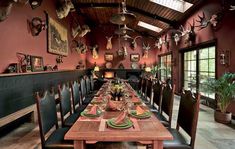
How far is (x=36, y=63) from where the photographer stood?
4566 millimetres

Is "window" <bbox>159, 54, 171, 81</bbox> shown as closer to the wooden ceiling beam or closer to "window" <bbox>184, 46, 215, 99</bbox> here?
"window" <bbox>184, 46, 215, 99</bbox>

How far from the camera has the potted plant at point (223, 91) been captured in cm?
388

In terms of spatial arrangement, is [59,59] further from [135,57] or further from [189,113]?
[135,57]

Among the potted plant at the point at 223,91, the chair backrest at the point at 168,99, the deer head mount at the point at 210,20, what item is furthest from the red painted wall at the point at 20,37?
the deer head mount at the point at 210,20

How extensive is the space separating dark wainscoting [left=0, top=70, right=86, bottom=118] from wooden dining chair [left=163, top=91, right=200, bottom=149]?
8.35 ft

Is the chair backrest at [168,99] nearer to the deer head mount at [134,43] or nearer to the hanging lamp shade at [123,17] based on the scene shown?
the hanging lamp shade at [123,17]

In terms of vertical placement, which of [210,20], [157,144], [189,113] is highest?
[210,20]

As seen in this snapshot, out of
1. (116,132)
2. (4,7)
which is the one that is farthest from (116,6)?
(116,132)

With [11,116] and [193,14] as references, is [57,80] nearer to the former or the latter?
[11,116]

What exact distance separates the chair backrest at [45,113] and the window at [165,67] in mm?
7928

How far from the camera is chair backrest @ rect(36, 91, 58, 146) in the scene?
1.86 metres

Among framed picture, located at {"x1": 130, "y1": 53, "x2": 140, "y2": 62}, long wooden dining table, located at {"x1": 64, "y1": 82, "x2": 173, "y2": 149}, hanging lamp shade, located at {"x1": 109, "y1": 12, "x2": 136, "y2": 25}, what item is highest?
hanging lamp shade, located at {"x1": 109, "y1": 12, "x2": 136, "y2": 25}

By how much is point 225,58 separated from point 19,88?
4.38 m

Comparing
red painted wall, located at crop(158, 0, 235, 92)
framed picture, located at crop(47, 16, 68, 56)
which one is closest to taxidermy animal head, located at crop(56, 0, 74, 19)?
framed picture, located at crop(47, 16, 68, 56)
